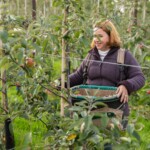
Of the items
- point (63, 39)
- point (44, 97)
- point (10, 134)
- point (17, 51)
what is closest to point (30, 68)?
point (17, 51)

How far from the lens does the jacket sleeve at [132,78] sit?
90.9 inches

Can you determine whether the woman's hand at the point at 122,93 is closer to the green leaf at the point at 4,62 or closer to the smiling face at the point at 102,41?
the smiling face at the point at 102,41

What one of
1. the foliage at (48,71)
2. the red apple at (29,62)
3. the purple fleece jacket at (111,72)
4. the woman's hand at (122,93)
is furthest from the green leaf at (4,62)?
the purple fleece jacket at (111,72)

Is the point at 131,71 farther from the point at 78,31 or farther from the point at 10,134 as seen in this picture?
the point at 10,134

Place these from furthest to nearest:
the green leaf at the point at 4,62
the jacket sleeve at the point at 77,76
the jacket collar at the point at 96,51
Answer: the jacket sleeve at the point at 77,76, the jacket collar at the point at 96,51, the green leaf at the point at 4,62

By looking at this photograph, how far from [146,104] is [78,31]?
0.61 metres

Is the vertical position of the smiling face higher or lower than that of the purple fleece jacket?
higher

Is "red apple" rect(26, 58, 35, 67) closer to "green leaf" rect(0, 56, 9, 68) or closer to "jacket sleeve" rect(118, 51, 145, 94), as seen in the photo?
"green leaf" rect(0, 56, 9, 68)

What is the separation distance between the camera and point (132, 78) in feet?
7.90

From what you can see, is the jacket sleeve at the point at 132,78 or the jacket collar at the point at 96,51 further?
the jacket collar at the point at 96,51

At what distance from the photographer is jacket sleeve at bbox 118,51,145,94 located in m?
2.31

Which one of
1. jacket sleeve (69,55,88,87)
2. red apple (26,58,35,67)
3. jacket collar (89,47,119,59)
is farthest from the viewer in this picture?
jacket sleeve (69,55,88,87)

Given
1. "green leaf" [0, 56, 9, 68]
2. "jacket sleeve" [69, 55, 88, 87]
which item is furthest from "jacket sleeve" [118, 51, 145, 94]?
"green leaf" [0, 56, 9, 68]

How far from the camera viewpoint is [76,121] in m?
1.61
